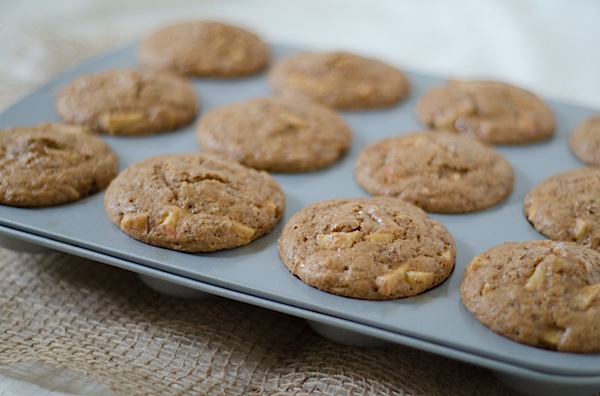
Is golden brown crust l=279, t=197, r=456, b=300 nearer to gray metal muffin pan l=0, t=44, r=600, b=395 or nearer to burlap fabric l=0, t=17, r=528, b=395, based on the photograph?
gray metal muffin pan l=0, t=44, r=600, b=395

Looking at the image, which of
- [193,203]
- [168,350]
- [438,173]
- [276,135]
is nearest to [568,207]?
[438,173]

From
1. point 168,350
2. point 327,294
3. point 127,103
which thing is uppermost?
→ point 127,103

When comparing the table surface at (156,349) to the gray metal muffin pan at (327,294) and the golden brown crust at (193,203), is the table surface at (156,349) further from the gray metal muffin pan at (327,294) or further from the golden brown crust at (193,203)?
the golden brown crust at (193,203)

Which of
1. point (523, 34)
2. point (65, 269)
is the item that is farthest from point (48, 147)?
point (523, 34)

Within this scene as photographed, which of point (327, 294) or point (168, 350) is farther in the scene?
point (168, 350)

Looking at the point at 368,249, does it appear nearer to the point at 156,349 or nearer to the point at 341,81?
the point at 156,349

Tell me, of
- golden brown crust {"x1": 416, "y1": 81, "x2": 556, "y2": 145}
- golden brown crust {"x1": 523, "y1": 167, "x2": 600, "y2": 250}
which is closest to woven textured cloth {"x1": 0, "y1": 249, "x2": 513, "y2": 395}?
golden brown crust {"x1": 523, "y1": 167, "x2": 600, "y2": 250}

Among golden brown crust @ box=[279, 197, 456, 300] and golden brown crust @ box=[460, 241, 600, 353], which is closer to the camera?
golden brown crust @ box=[460, 241, 600, 353]

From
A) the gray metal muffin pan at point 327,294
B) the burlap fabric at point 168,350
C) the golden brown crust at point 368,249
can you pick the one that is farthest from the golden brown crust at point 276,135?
the burlap fabric at point 168,350
